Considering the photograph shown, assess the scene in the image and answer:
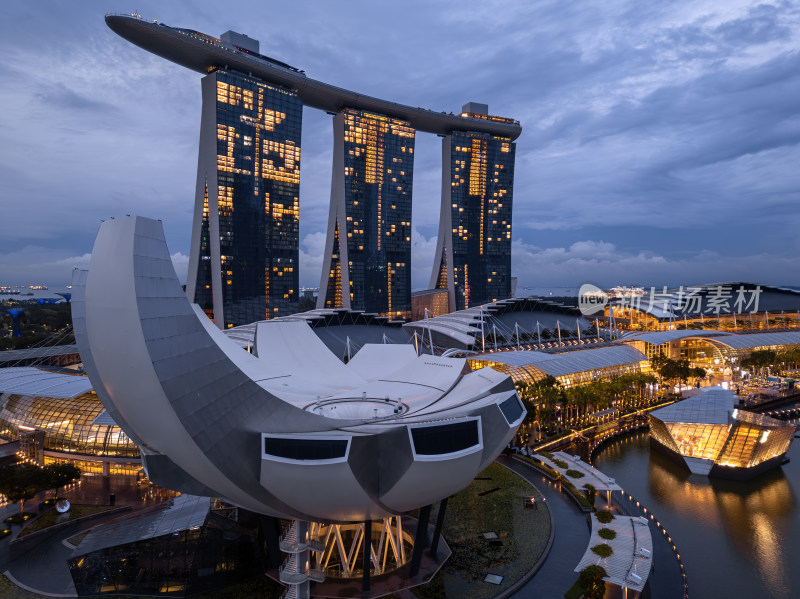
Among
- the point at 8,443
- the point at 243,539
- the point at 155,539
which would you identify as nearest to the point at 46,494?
the point at 8,443

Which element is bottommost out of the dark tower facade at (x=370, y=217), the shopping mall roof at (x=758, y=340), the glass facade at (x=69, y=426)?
the glass facade at (x=69, y=426)

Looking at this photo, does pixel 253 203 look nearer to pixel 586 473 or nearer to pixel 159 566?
pixel 586 473

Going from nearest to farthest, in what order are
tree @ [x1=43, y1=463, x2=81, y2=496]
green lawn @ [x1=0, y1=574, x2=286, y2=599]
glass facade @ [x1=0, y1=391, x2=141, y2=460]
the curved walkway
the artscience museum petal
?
the artscience museum petal → green lawn @ [x1=0, y1=574, x2=286, y2=599] → the curved walkway → tree @ [x1=43, y1=463, x2=81, y2=496] → glass facade @ [x1=0, y1=391, x2=141, y2=460]

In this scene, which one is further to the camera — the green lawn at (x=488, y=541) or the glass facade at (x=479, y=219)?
the glass facade at (x=479, y=219)

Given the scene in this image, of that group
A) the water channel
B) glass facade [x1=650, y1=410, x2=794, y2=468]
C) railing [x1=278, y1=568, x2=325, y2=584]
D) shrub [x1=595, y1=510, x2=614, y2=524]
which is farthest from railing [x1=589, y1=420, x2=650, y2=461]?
railing [x1=278, y1=568, x2=325, y2=584]

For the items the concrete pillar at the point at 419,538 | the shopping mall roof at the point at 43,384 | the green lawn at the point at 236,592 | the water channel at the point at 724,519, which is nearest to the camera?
the green lawn at the point at 236,592

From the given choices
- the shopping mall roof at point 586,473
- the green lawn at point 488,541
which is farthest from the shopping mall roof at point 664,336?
the green lawn at point 488,541

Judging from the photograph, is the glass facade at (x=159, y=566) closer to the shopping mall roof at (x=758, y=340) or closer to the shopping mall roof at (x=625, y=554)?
the shopping mall roof at (x=625, y=554)

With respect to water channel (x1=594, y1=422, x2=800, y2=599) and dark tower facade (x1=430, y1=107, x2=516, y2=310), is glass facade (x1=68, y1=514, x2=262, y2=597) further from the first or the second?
dark tower facade (x1=430, y1=107, x2=516, y2=310)
